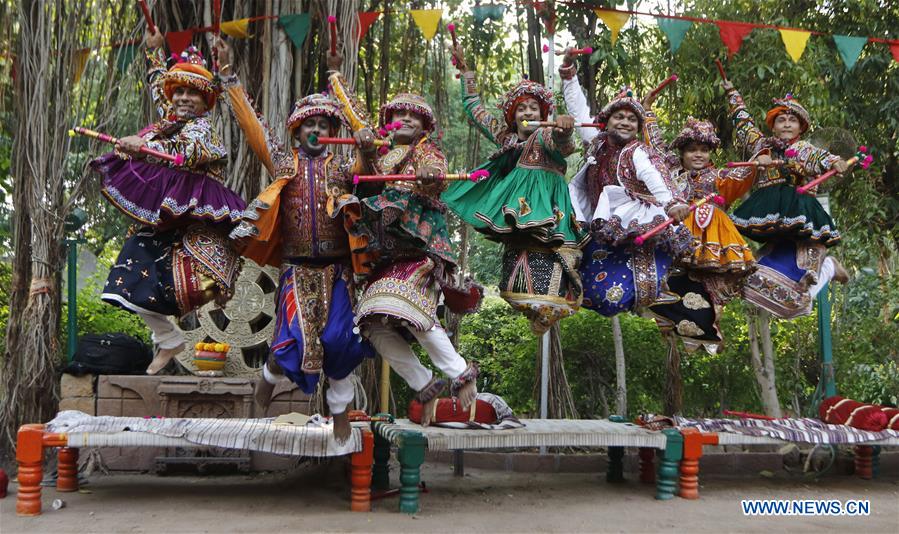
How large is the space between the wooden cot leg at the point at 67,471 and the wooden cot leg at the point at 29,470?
1.67 ft

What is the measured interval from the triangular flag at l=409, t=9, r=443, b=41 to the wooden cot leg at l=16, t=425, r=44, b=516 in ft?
10.9

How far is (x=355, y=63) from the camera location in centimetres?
551

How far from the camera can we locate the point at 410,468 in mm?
4043

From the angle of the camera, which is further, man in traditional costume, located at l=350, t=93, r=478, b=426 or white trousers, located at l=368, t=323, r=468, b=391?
white trousers, located at l=368, t=323, r=468, b=391

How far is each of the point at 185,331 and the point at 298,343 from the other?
→ 81.5 inches

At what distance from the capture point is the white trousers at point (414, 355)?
12.7ft

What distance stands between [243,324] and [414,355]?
2.01 metres

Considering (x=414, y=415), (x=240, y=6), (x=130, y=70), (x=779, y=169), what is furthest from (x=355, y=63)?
(x=779, y=169)

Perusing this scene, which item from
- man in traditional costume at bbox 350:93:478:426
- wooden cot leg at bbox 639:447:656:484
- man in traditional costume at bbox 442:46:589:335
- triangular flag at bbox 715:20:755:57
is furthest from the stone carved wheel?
triangular flag at bbox 715:20:755:57

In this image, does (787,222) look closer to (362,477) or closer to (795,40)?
(795,40)

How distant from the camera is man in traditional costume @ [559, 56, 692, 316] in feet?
14.1

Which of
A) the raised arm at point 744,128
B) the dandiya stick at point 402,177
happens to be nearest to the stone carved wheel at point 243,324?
the dandiya stick at point 402,177

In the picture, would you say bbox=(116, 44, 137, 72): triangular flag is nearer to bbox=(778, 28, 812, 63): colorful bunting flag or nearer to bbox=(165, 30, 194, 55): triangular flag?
bbox=(165, 30, 194, 55): triangular flag

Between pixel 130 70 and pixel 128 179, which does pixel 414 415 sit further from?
pixel 130 70
